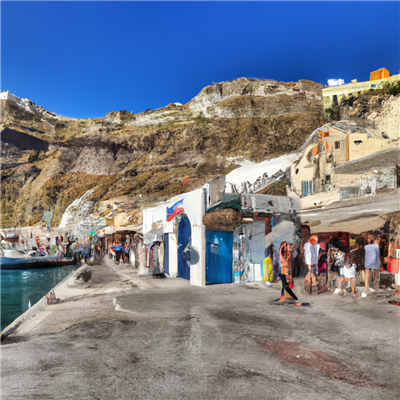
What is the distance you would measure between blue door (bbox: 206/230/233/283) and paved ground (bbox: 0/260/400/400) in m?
2.99

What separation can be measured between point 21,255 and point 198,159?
53.8ft

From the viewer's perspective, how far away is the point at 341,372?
3.18m

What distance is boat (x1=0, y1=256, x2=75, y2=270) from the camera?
2255cm

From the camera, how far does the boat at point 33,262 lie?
2255 cm

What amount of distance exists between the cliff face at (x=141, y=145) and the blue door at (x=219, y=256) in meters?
8.36

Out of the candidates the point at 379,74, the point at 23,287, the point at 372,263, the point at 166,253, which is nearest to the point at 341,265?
the point at 372,263

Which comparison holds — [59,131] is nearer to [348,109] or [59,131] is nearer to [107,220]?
[107,220]

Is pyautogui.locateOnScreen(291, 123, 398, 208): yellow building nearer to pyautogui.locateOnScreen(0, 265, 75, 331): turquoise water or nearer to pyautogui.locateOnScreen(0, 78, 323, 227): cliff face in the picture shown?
pyautogui.locateOnScreen(0, 78, 323, 227): cliff face

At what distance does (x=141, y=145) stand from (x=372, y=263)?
2057 centimetres

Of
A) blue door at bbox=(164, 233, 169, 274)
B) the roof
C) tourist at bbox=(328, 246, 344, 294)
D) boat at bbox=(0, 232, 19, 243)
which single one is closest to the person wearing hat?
tourist at bbox=(328, 246, 344, 294)

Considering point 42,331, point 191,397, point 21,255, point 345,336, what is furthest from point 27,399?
point 21,255

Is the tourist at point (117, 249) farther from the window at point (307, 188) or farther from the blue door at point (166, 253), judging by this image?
the window at point (307, 188)

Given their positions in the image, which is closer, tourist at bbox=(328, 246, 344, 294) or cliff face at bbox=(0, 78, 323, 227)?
tourist at bbox=(328, 246, 344, 294)

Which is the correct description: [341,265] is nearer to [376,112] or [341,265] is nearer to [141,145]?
[376,112]
